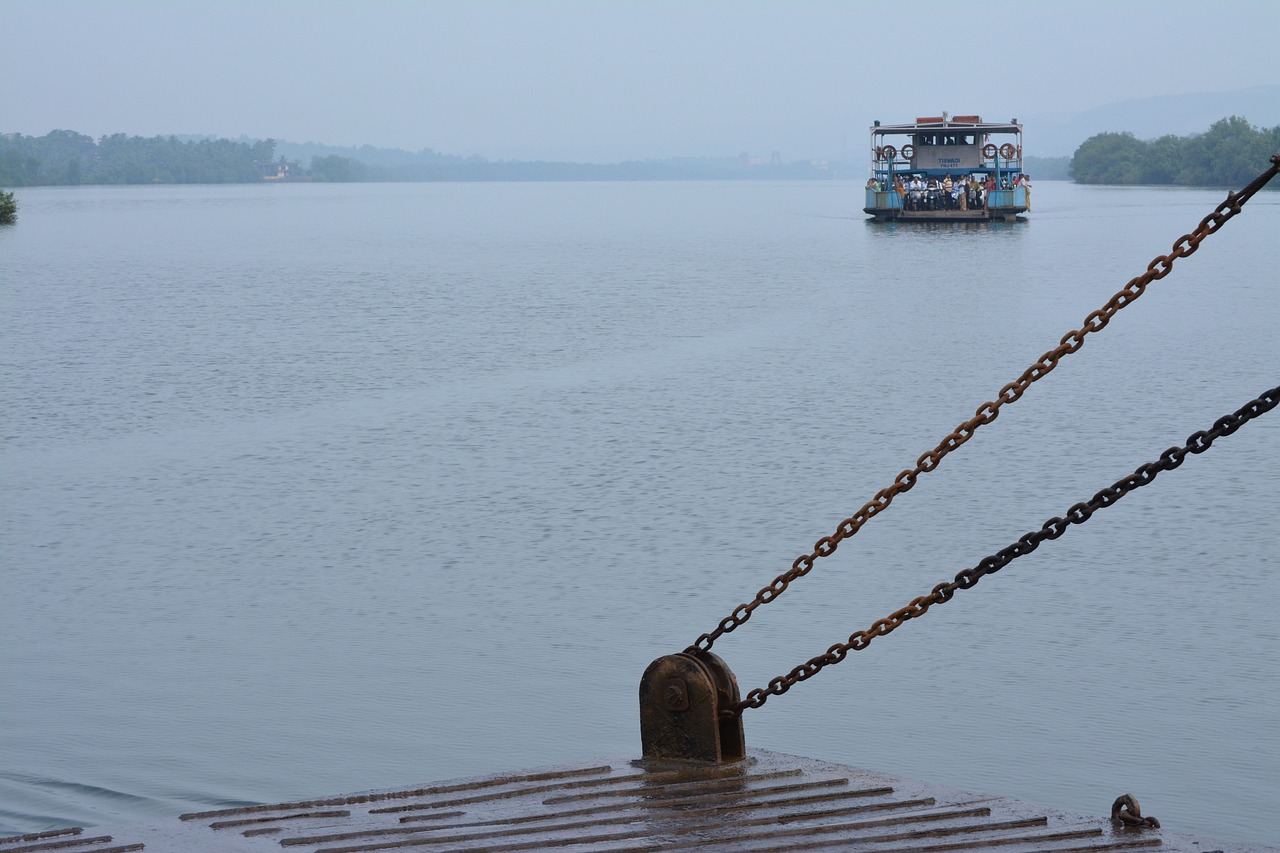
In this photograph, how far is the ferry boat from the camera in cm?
7569

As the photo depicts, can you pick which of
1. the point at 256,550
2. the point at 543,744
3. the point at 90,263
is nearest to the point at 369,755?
the point at 543,744

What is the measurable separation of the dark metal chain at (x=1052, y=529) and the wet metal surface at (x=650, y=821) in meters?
0.48

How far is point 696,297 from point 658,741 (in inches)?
1516

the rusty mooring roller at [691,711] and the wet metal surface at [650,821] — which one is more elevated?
the rusty mooring roller at [691,711]

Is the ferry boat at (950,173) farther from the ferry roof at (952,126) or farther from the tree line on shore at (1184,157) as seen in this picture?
the tree line on shore at (1184,157)

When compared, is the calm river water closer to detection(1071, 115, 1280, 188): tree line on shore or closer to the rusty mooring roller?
the rusty mooring roller

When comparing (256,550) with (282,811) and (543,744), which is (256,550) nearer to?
(543,744)

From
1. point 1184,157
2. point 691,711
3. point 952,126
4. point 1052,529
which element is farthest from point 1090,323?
point 1184,157

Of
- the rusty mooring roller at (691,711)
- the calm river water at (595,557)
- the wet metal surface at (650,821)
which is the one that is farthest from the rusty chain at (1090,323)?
the calm river water at (595,557)

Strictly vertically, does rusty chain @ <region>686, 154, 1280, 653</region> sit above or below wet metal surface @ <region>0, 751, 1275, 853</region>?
above

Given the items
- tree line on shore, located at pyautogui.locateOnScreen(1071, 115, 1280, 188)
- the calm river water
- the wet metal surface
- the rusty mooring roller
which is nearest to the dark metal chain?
the rusty mooring roller

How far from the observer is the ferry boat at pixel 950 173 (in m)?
75.7

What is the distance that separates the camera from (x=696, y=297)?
150ft

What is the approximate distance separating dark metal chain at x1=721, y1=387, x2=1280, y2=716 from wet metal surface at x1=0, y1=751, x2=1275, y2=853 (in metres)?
0.48
